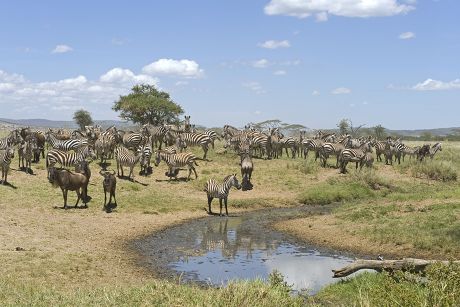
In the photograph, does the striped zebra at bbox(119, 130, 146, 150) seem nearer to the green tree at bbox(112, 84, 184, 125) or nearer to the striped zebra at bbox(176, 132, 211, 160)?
the striped zebra at bbox(176, 132, 211, 160)

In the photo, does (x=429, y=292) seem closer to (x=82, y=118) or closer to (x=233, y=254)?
(x=233, y=254)

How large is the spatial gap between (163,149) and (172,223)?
50.5 feet

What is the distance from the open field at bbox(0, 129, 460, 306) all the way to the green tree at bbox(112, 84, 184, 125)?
801 inches

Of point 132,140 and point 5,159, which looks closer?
point 5,159

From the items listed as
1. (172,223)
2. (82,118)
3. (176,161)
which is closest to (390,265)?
(172,223)

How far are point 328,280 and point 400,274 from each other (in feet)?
20.8

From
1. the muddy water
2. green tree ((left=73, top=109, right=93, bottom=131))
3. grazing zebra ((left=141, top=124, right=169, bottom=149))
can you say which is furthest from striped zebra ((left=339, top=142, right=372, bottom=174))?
green tree ((left=73, top=109, right=93, bottom=131))

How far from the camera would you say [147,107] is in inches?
2266

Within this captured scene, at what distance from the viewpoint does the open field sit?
9734mm

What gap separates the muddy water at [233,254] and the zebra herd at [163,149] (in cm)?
308

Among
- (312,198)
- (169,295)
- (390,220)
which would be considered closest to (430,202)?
(390,220)

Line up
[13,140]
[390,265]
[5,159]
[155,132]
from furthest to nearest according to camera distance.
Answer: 1. [155,132]
2. [13,140]
3. [5,159]
4. [390,265]

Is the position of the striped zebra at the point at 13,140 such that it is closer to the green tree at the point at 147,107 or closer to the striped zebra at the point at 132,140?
the striped zebra at the point at 132,140

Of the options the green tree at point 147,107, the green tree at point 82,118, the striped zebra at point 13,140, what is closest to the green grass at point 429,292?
the striped zebra at point 13,140
